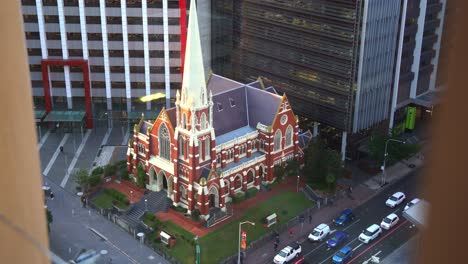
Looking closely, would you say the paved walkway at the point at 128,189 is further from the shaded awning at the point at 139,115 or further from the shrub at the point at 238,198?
the shaded awning at the point at 139,115

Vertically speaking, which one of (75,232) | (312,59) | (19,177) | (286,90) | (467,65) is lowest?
(75,232)

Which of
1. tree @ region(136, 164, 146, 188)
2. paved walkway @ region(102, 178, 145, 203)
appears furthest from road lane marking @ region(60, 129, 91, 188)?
tree @ region(136, 164, 146, 188)

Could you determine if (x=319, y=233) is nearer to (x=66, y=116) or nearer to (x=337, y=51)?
(x=337, y=51)

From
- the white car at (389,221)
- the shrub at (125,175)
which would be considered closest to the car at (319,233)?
the white car at (389,221)

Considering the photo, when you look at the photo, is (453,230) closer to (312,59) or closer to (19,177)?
(19,177)

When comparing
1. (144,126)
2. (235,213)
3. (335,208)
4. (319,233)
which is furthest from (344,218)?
(144,126)

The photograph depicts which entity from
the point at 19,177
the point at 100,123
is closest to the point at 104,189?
the point at 100,123
